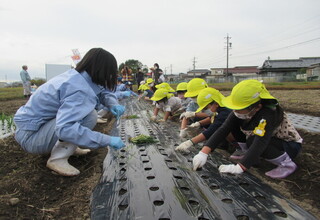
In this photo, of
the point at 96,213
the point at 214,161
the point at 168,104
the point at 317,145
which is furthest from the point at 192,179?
the point at 168,104

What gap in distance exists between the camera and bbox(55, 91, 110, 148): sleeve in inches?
62.7

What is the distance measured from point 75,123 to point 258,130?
1406 millimetres

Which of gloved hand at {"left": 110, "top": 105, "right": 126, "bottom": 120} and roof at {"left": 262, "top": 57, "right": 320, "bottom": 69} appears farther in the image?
roof at {"left": 262, "top": 57, "right": 320, "bottom": 69}

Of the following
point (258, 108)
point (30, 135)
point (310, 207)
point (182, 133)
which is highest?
point (258, 108)

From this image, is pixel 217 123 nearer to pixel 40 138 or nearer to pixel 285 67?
pixel 40 138

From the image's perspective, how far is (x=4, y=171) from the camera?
212 cm

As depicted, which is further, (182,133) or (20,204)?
(182,133)

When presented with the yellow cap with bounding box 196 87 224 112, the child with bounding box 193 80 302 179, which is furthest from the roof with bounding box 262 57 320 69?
the child with bounding box 193 80 302 179

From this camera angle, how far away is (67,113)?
1603 mm

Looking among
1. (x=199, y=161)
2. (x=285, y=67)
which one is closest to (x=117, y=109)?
(x=199, y=161)

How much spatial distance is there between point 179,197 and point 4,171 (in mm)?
1686

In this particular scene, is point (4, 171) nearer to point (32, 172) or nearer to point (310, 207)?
point (32, 172)

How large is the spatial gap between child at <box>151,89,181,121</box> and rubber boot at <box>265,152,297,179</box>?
95.9 inches

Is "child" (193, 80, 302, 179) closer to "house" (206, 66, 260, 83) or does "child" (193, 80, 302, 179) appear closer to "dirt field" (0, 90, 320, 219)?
"dirt field" (0, 90, 320, 219)
